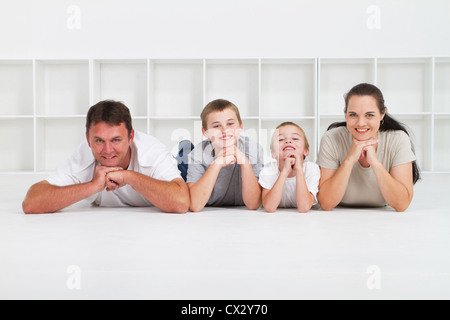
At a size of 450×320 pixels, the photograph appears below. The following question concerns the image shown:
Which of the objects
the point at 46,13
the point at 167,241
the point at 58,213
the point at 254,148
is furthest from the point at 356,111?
the point at 46,13

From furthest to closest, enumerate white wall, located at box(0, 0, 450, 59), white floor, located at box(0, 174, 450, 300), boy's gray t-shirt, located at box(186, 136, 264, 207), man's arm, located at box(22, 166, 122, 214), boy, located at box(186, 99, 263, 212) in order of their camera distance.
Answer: white wall, located at box(0, 0, 450, 59)
boy's gray t-shirt, located at box(186, 136, 264, 207)
boy, located at box(186, 99, 263, 212)
man's arm, located at box(22, 166, 122, 214)
white floor, located at box(0, 174, 450, 300)

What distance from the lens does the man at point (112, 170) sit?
89.2 inches

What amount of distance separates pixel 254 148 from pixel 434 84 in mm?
4028

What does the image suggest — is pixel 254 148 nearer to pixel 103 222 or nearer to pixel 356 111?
pixel 356 111

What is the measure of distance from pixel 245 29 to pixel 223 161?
3.98 meters

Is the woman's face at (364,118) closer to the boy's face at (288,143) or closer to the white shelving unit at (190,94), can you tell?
the boy's face at (288,143)

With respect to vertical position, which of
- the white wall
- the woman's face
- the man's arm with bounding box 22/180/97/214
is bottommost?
the man's arm with bounding box 22/180/97/214

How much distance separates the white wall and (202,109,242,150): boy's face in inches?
146

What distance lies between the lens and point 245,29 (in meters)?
5.97

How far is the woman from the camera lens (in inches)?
92.6

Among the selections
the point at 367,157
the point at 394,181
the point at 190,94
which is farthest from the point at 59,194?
the point at 190,94

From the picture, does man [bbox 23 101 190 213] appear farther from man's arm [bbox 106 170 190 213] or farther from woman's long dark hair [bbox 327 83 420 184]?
woman's long dark hair [bbox 327 83 420 184]

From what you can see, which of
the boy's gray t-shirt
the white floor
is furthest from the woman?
the boy's gray t-shirt

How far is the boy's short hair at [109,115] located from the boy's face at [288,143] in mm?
735
